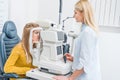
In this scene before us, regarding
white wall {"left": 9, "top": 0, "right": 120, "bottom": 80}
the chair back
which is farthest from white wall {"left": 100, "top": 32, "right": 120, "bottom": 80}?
the chair back

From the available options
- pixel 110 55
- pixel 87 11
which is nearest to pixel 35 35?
pixel 87 11

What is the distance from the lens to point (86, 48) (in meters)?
1.50

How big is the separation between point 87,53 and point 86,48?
4 centimetres

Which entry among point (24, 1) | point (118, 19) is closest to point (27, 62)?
point (24, 1)

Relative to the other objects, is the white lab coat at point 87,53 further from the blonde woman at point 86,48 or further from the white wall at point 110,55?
the white wall at point 110,55

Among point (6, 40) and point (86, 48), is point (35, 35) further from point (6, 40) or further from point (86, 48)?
point (86, 48)

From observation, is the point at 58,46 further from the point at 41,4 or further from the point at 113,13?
the point at 41,4

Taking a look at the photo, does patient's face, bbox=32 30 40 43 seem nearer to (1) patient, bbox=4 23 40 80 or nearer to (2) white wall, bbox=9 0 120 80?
(1) patient, bbox=4 23 40 80

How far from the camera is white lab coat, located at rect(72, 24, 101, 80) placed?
1.50 meters

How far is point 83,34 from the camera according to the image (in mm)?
1531

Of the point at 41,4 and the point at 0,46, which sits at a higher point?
the point at 41,4

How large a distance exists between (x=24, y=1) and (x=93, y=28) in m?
1.70

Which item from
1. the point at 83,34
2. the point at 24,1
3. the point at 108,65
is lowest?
the point at 108,65

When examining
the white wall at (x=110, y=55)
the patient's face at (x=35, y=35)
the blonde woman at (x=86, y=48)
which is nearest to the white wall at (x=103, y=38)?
the white wall at (x=110, y=55)
